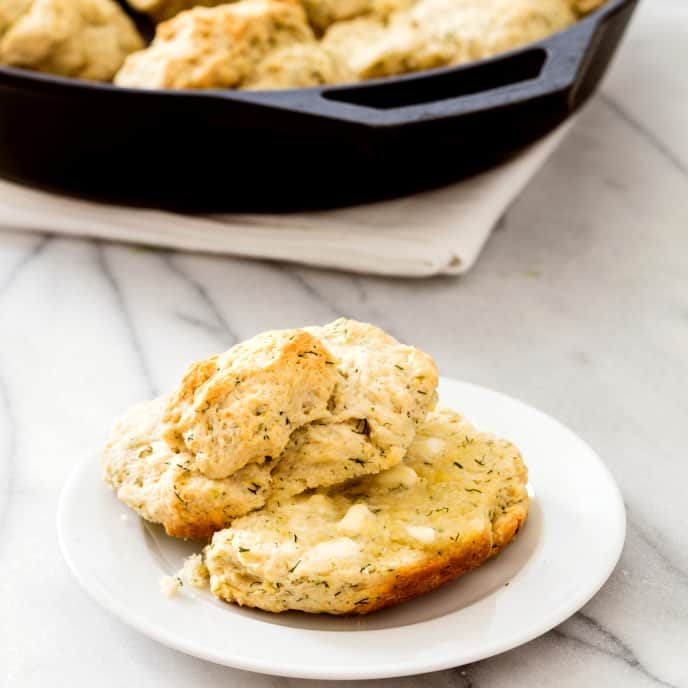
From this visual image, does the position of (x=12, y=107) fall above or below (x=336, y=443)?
below

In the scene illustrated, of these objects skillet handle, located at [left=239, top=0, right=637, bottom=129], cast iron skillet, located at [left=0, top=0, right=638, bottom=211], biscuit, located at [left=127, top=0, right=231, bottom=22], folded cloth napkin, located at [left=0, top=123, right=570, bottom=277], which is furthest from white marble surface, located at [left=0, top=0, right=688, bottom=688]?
biscuit, located at [left=127, top=0, right=231, bottom=22]

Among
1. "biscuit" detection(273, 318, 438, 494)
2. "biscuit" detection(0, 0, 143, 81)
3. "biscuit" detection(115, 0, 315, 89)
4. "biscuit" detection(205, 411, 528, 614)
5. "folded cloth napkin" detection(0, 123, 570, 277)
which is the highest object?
"biscuit" detection(273, 318, 438, 494)

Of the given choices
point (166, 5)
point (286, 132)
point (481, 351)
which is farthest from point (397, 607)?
point (166, 5)

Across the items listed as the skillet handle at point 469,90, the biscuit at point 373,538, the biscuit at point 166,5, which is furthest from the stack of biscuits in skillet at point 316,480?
the biscuit at point 166,5

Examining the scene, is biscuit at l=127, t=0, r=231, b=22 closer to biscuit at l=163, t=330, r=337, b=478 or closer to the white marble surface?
the white marble surface

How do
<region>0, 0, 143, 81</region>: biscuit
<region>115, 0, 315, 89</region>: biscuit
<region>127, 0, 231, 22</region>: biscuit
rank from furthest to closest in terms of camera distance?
<region>127, 0, 231, 22</region>: biscuit, <region>0, 0, 143, 81</region>: biscuit, <region>115, 0, 315, 89</region>: biscuit

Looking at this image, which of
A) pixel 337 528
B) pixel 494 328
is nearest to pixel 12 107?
pixel 494 328

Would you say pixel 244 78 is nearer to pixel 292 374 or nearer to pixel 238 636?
pixel 292 374
